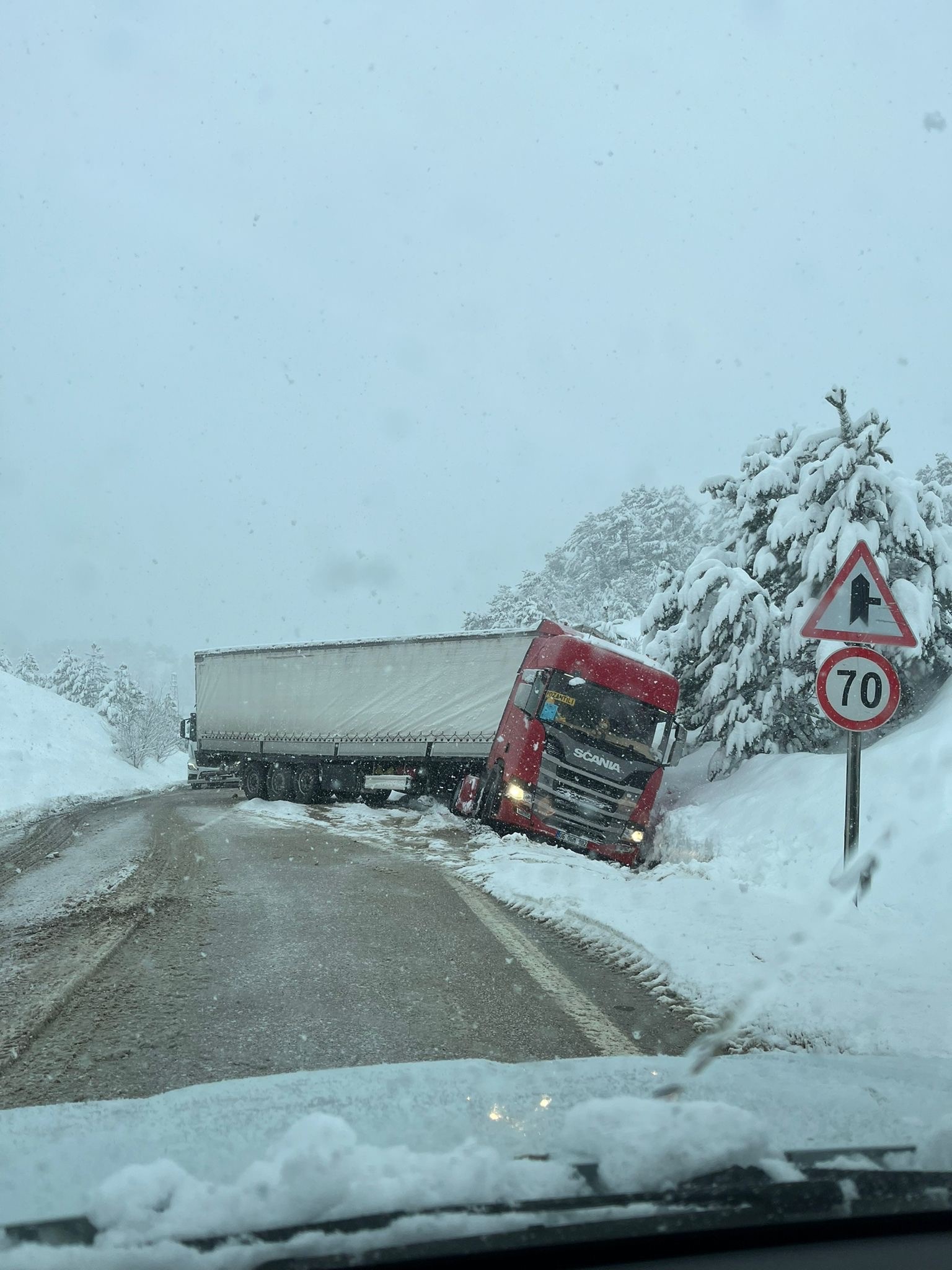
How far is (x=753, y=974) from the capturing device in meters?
6.10

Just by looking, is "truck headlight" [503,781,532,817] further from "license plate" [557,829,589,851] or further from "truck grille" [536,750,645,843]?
"license plate" [557,829,589,851]

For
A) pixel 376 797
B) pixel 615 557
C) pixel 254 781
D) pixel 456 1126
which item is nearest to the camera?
pixel 456 1126

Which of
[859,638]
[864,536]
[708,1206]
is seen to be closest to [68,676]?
[864,536]

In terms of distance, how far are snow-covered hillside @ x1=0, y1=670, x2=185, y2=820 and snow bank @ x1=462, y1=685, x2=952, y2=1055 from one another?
1373cm

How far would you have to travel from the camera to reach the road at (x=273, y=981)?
14.9ft

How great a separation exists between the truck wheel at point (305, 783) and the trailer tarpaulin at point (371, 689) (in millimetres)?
807

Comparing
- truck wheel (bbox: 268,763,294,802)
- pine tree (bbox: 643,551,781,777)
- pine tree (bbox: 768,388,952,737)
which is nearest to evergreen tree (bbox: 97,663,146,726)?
truck wheel (bbox: 268,763,294,802)

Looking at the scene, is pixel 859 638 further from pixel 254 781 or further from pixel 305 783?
pixel 254 781

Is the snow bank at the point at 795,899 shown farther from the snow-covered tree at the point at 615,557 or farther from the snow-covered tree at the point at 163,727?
the snow-covered tree at the point at 615,557

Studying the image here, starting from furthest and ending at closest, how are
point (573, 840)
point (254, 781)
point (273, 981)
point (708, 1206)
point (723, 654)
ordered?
point (254, 781) < point (723, 654) < point (573, 840) < point (273, 981) < point (708, 1206)

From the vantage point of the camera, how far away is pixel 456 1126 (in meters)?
2.57

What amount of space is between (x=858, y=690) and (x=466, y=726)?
13.5 metres

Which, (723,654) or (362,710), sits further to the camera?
(362,710)

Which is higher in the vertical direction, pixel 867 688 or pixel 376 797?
pixel 867 688
